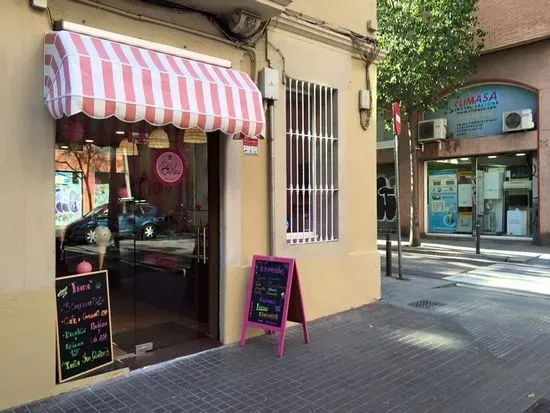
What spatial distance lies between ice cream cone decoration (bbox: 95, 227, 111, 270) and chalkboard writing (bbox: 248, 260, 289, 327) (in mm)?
1771

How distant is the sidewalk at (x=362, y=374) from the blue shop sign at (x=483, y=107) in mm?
12148

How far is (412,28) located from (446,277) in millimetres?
8126

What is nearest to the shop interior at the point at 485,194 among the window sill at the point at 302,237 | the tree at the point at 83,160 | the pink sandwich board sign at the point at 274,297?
the window sill at the point at 302,237

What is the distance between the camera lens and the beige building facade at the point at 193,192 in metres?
4.38

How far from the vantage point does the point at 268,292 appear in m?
5.88

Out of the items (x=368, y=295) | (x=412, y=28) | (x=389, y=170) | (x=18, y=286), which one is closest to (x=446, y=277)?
(x=368, y=295)

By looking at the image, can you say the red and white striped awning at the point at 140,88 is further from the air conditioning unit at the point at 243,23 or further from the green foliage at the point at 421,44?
the green foliage at the point at 421,44

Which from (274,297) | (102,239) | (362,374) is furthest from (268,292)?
(102,239)

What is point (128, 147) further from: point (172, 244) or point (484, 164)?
point (484, 164)

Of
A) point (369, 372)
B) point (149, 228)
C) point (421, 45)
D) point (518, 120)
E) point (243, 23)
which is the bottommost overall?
point (369, 372)

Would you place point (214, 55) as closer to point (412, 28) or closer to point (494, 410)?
point (494, 410)

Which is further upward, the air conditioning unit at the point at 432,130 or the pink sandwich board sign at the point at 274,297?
the air conditioning unit at the point at 432,130

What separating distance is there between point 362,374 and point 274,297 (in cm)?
134

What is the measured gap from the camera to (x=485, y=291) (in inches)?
372
